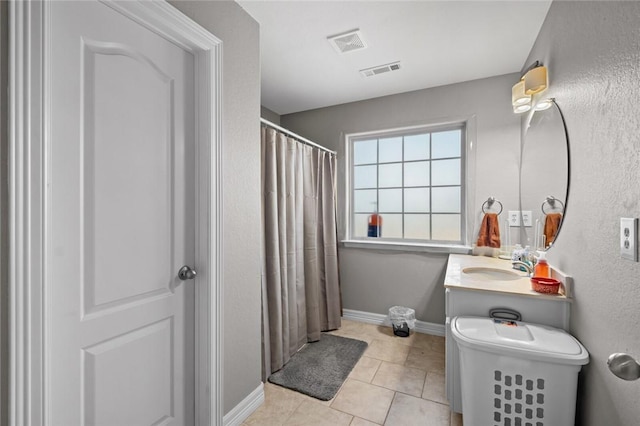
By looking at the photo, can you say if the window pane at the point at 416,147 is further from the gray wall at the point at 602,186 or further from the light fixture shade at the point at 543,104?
the gray wall at the point at 602,186

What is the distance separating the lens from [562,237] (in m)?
1.46

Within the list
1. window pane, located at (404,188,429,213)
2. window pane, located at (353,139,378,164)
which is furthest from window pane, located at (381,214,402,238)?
window pane, located at (353,139,378,164)

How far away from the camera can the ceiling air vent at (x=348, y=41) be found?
186cm

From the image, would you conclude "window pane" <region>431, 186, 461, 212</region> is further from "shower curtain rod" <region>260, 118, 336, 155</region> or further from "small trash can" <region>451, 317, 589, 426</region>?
"small trash can" <region>451, 317, 589, 426</region>

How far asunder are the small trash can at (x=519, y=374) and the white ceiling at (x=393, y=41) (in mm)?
1787

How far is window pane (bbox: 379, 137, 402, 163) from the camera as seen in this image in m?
2.91

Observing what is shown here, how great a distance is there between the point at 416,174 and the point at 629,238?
203cm

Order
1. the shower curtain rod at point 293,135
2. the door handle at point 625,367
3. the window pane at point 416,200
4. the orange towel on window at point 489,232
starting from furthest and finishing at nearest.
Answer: the window pane at point 416,200 → the orange towel on window at point 489,232 → the shower curtain rod at point 293,135 → the door handle at point 625,367

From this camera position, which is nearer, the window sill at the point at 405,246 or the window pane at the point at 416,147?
the window sill at the point at 405,246

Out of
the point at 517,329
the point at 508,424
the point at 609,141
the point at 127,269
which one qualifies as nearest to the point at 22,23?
the point at 127,269

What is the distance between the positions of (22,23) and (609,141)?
191 cm

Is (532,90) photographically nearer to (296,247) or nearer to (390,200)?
(390,200)

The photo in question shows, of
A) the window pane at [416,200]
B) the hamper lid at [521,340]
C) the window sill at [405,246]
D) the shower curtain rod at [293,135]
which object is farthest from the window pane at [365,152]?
the hamper lid at [521,340]

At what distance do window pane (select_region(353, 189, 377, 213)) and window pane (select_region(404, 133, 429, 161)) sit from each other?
20.2 inches
